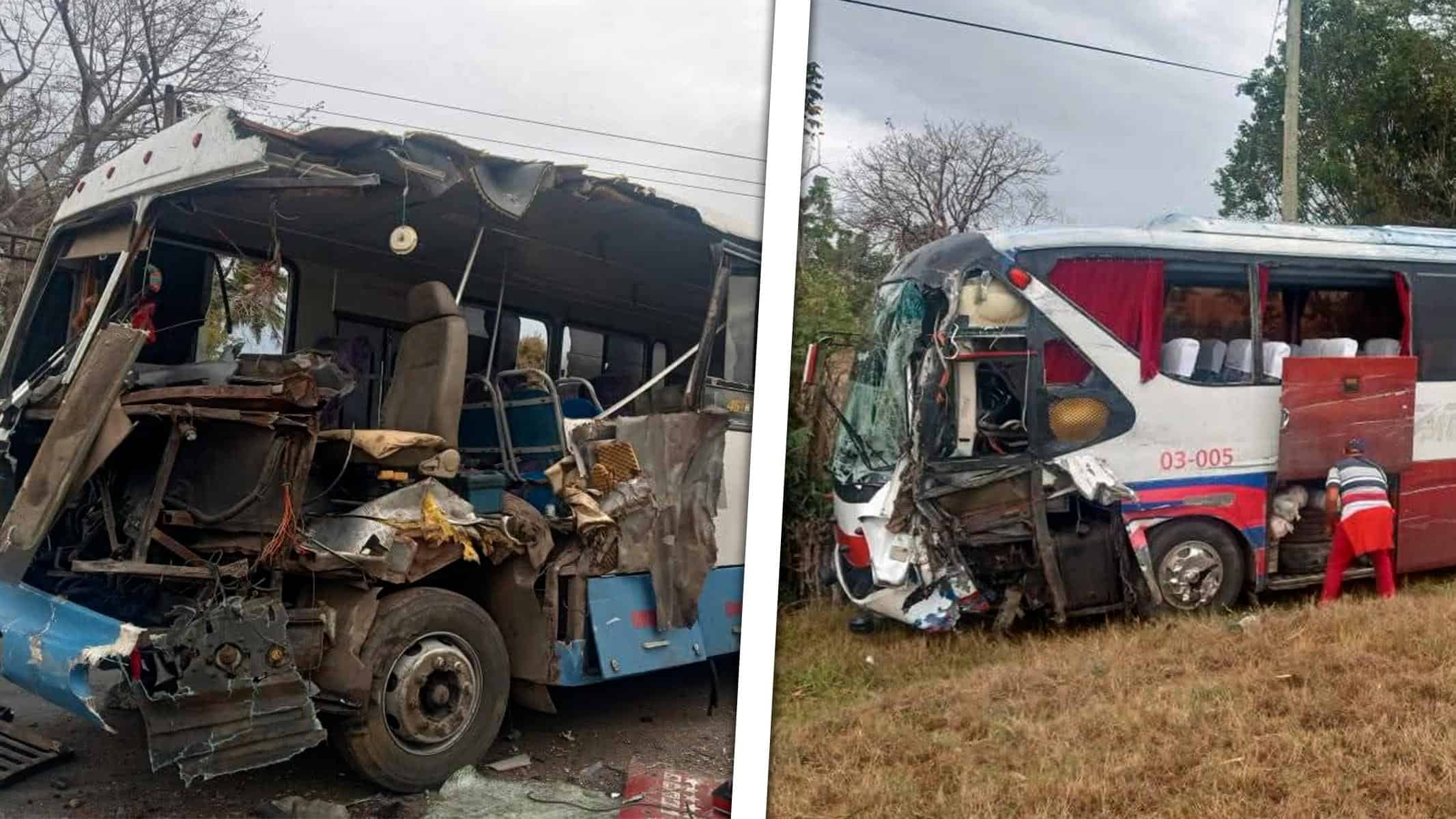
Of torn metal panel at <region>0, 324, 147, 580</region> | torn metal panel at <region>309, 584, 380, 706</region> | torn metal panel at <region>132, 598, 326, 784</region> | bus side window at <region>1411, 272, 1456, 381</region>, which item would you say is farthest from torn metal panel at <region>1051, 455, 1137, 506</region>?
torn metal panel at <region>0, 324, 147, 580</region>

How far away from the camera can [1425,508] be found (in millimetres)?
3236

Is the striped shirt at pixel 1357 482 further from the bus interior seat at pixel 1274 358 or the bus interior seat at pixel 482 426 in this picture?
the bus interior seat at pixel 482 426

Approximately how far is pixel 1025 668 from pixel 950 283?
110 cm

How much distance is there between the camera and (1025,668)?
9.85 feet

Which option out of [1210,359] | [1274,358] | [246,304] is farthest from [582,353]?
[1274,358]

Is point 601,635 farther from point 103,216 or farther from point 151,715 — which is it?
point 103,216

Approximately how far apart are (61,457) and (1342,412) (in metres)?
3.58

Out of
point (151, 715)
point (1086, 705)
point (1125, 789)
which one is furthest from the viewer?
point (1086, 705)

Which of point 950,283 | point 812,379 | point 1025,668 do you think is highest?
point 950,283

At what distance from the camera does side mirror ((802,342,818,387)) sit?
2.95 meters

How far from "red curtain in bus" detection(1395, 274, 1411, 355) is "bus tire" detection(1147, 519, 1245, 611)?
854 mm

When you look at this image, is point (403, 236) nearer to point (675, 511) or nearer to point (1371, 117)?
point (675, 511)

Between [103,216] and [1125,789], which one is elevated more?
[103,216]

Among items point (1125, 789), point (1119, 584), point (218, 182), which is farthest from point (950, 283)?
point (218, 182)
